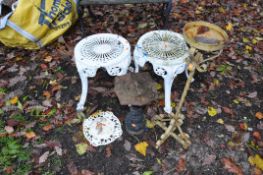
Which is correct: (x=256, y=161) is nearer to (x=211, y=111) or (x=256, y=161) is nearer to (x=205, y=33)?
(x=211, y=111)

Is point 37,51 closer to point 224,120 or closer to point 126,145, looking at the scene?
point 126,145

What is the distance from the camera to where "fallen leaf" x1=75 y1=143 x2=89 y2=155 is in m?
3.05

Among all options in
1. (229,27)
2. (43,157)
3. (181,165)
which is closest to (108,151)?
(43,157)

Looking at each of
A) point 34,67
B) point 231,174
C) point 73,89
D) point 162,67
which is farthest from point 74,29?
point 231,174

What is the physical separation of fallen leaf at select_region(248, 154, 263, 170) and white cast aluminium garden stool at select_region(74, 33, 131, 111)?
5.65 ft

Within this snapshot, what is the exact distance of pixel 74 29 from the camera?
464 centimetres

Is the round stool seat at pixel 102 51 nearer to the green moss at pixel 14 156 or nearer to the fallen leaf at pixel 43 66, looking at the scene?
the fallen leaf at pixel 43 66

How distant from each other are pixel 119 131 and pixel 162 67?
2.96 feet

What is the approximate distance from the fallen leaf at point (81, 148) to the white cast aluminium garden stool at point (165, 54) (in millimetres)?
1074

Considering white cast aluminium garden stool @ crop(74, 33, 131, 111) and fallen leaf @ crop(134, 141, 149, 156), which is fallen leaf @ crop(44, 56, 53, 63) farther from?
fallen leaf @ crop(134, 141, 149, 156)

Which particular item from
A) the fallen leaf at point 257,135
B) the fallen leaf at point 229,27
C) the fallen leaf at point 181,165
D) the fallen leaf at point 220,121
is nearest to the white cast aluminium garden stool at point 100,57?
the fallen leaf at point 181,165

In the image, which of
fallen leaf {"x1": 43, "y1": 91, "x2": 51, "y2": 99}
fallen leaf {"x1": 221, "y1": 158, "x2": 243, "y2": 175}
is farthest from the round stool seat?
fallen leaf {"x1": 221, "y1": 158, "x2": 243, "y2": 175}

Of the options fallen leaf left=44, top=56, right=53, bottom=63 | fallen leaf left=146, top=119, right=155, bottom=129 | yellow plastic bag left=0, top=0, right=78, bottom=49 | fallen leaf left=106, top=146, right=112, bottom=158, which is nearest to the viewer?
fallen leaf left=106, top=146, right=112, bottom=158

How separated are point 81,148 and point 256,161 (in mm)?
1956
